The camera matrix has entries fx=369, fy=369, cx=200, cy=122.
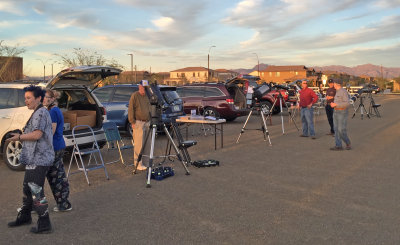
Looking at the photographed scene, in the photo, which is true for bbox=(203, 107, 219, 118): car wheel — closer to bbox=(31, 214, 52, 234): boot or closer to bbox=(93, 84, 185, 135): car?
bbox=(93, 84, 185, 135): car

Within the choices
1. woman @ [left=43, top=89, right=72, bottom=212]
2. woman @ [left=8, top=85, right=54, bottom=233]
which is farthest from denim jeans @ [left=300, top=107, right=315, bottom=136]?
woman @ [left=8, top=85, right=54, bottom=233]

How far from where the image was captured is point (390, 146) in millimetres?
10367

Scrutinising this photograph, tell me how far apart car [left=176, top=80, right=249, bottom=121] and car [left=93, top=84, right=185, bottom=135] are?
348cm

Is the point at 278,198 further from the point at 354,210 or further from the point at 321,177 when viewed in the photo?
the point at 321,177

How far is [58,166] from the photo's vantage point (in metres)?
4.81

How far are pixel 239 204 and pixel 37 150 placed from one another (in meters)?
2.79

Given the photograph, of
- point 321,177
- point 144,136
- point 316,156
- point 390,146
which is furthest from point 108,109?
point 390,146

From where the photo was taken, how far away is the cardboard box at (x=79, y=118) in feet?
25.7

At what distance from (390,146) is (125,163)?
7327mm

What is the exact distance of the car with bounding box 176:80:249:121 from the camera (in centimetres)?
1573

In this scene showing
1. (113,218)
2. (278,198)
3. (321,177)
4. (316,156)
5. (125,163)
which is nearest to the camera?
(113,218)

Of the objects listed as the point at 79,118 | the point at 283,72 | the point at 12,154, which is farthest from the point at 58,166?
the point at 283,72

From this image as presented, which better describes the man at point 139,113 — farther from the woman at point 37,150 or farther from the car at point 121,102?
the car at point 121,102

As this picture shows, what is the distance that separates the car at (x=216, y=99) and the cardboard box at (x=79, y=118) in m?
7.55
